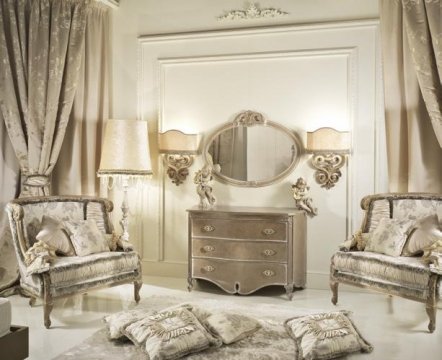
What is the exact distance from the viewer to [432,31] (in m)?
4.45

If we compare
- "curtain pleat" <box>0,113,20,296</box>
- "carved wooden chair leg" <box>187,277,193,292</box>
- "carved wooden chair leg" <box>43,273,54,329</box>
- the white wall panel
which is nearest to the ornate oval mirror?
the white wall panel

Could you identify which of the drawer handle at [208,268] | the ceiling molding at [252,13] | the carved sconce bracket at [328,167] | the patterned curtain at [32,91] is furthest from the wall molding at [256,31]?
the drawer handle at [208,268]

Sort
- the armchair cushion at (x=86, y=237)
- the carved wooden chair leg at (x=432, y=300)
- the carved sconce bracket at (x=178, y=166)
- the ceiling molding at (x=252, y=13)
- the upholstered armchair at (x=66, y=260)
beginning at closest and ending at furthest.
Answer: the carved wooden chair leg at (x=432, y=300), the upholstered armchair at (x=66, y=260), the armchair cushion at (x=86, y=237), the ceiling molding at (x=252, y=13), the carved sconce bracket at (x=178, y=166)

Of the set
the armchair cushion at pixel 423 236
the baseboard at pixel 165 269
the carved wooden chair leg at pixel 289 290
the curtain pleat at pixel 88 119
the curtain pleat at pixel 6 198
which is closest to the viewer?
the armchair cushion at pixel 423 236

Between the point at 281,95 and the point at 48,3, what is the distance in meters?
2.32

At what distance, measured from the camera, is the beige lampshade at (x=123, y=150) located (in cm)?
502

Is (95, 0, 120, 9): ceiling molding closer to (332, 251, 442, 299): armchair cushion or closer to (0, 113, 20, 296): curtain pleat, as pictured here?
(0, 113, 20, 296): curtain pleat

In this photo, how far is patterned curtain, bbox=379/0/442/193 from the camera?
4.49 meters

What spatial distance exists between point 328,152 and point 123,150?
1.87 meters

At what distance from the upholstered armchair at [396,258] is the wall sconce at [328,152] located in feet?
1.60

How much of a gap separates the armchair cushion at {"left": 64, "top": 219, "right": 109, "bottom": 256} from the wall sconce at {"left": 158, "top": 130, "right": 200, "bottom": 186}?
1.24m

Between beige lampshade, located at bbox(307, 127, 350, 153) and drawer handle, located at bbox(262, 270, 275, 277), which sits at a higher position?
beige lampshade, located at bbox(307, 127, 350, 153)

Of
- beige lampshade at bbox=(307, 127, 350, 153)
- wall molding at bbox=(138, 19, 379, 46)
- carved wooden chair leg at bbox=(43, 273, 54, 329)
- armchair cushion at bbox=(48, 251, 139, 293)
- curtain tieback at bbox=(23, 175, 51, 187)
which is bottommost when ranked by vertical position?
Result: carved wooden chair leg at bbox=(43, 273, 54, 329)

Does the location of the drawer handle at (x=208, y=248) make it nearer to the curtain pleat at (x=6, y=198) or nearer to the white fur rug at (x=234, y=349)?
the white fur rug at (x=234, y=349)
